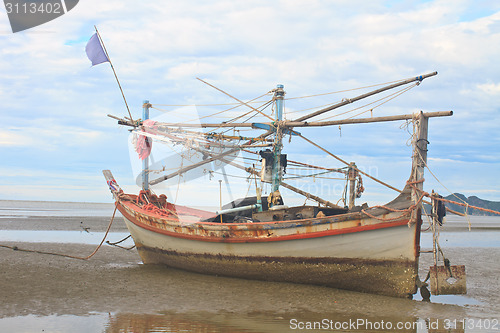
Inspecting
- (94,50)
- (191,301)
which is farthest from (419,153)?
(94,50)

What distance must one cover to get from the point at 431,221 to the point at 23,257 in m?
13.7

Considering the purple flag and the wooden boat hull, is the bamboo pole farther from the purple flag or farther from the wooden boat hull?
the purple flag

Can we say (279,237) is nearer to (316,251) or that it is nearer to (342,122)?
(316,251)

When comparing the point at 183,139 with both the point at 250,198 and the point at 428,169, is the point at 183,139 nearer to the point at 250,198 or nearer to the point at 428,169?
the point at 250,198

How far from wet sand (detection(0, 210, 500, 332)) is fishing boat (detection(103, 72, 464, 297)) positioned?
0.47m

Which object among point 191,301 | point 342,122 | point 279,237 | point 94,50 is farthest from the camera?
point 94,50

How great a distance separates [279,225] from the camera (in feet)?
38.3

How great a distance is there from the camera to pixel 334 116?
13.4m

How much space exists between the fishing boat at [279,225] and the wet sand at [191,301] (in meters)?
0.47

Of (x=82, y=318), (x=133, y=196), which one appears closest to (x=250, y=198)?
(x=133, y=196)

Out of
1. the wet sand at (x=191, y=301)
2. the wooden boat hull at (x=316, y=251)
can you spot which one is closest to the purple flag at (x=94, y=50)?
the wooden boat hull at (x=316, y=251)

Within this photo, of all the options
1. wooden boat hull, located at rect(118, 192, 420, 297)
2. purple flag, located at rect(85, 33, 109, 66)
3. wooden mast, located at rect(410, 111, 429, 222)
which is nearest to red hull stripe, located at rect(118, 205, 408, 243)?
wooden boat hull, located at rect(118, 192, 420, 297)

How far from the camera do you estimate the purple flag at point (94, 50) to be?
52.3 ft

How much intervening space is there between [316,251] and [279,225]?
3.79 ft
